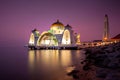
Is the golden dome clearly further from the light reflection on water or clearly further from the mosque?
the light reflection on water

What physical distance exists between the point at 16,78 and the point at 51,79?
4.21 m

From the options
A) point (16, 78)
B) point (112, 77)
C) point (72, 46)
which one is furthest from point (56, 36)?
point (112, 77)

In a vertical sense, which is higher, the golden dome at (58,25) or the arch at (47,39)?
the golden dome at (58,25)

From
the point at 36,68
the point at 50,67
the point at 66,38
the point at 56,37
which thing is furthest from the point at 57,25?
the point at 36,68

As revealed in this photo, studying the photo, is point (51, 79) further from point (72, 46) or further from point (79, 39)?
point (79, 39)

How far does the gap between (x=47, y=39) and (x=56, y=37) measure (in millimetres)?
10988

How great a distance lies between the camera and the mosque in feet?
292

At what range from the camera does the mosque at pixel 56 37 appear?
292 feet

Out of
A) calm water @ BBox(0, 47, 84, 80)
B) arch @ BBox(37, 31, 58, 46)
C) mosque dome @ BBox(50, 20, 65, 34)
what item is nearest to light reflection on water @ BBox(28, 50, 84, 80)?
calm water @ BBox(0, 47, 84, 80)

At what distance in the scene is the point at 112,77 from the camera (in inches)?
Result: 568

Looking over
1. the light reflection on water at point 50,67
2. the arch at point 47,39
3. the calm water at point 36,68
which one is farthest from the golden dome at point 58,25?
the calm water at point 36,68

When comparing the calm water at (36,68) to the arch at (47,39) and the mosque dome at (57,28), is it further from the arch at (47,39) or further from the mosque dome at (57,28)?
the mosque dome at (57,28)

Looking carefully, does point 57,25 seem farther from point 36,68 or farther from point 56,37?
point 36,68

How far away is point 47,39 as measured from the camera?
105 m
